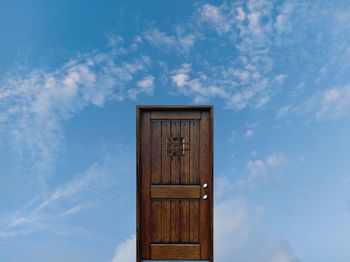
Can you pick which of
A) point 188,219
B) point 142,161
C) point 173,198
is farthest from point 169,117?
point 188,219

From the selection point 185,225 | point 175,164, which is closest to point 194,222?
point 185,225

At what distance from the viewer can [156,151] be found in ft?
11.0

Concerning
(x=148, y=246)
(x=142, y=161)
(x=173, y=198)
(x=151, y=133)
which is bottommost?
(x=148, y=246)

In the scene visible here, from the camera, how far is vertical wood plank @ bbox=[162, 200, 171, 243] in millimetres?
3311

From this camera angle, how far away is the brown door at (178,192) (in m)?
3.30

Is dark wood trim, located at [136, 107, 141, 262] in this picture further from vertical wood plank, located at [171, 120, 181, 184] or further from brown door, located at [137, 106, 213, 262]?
vertical wood plank, located at [171, 120, 181, 184]

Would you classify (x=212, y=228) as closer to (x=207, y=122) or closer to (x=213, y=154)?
(x=213, y=154)

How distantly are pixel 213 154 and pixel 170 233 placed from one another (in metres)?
0.88

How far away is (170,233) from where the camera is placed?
331 cm

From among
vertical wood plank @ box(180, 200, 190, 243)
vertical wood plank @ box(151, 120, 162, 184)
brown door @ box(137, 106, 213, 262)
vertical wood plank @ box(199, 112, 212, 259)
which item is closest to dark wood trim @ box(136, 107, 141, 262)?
brown door @ box(137, 106, 213, 262)

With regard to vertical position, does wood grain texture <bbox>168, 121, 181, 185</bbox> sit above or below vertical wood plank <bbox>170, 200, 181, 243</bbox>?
above

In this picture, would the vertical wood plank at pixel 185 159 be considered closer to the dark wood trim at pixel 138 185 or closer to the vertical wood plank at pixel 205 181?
the vertical wood plank at pixel 205 181

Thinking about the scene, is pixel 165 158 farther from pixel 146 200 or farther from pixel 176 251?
pixel 176 251

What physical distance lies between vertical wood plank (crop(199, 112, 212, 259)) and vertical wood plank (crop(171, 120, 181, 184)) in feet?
0.71
